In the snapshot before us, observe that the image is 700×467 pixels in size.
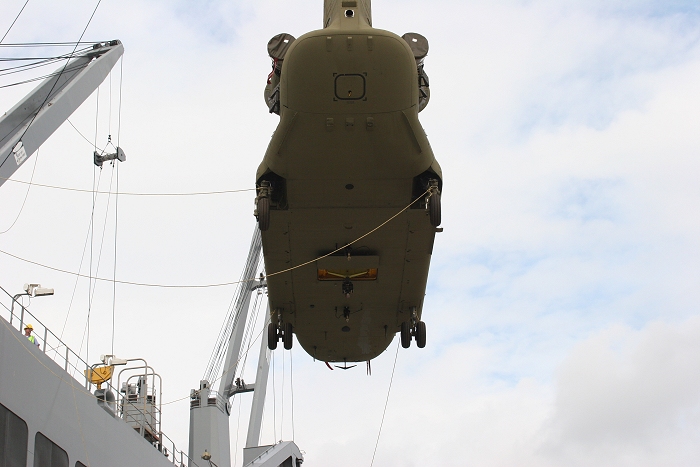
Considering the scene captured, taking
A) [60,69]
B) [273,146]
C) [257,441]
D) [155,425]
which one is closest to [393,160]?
[273,146]

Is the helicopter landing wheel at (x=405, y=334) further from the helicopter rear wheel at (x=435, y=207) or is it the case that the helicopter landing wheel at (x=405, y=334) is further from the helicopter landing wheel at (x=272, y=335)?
the helicopter rear wheel at (x=435, y=207)

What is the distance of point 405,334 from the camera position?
18.0 metres

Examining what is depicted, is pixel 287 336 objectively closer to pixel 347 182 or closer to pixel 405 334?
pixel 405 334

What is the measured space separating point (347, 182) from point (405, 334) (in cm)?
533

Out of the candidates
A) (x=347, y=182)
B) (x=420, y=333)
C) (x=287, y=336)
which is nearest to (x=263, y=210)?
(x=347, y=182)

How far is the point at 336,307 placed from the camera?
58.2 feet

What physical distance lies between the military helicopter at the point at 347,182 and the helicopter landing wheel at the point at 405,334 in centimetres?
2

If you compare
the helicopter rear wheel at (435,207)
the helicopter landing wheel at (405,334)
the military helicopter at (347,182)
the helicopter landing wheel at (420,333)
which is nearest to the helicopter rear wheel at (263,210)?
the military helicopter at (347,182)

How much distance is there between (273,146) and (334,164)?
114 cm

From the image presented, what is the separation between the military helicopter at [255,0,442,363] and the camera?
1249 cm

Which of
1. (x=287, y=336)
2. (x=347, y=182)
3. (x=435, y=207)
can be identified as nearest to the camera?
(x=435, y=207)

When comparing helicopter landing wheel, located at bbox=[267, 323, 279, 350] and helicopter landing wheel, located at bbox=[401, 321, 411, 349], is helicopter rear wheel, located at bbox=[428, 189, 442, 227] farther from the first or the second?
helicopter landing wheel, located at bbox=[267, 323, 279, 350]

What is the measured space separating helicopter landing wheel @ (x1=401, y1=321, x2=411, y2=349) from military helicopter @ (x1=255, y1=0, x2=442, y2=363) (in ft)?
0.08

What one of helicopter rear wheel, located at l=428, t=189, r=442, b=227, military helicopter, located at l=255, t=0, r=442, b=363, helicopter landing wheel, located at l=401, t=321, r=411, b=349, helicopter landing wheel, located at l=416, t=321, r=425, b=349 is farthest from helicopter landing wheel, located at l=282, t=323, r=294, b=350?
helicopter rear wheel, located at l=428, t=189, r=442, b=227
